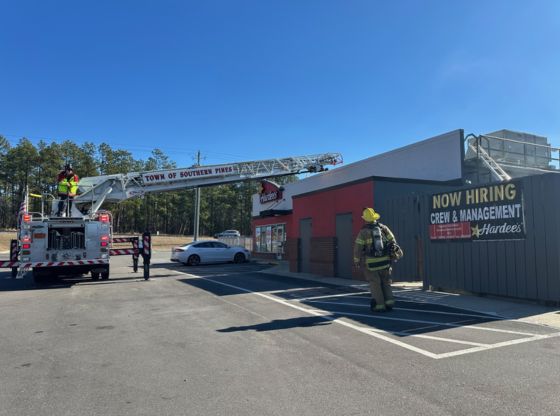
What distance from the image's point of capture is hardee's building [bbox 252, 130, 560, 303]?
9.41 m

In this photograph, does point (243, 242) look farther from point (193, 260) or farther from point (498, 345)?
point (498, 345)

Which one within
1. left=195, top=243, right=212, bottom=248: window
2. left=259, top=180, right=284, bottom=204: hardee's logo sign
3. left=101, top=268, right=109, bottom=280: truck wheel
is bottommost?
left=101, top=268, right=109, bottom=280: truck wheel

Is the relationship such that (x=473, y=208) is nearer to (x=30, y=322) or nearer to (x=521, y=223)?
(x=521, y=223)

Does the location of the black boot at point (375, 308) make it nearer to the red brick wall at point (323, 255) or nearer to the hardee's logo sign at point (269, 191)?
the red brick wall at point (323, 255)

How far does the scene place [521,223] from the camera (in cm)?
961

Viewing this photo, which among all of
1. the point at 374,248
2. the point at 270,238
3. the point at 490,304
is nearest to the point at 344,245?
the point at 490,304

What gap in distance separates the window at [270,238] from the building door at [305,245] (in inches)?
374

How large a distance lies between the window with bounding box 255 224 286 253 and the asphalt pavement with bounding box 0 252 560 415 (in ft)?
61.3

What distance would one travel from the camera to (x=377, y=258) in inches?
340

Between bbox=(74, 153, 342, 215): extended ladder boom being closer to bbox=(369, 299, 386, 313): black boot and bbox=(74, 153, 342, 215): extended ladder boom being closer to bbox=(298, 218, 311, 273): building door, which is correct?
bbox=(298, 218, 311, 273): building door

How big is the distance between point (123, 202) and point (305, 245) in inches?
2240

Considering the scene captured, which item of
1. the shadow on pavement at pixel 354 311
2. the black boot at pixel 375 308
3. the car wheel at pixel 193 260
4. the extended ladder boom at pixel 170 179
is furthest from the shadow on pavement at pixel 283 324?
the car wheel at pixel 193 260

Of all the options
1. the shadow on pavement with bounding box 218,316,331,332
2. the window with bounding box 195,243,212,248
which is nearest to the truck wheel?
the window with bounding box 195,243,212,248

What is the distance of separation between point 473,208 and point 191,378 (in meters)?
8.20
